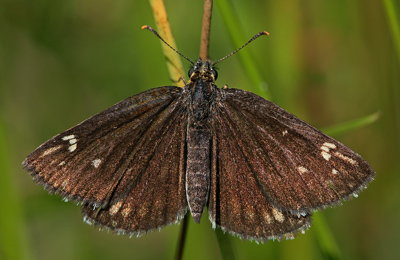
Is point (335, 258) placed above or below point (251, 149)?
below

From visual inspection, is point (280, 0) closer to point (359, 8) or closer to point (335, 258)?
point (359, 8)

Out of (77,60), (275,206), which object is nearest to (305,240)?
(275,206)

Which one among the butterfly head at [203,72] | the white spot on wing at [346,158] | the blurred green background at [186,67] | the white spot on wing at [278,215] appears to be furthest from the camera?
the blurred green background at [186,67]

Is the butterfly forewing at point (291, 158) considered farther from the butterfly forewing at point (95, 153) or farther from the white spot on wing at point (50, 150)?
the white spot on wing at point (50, 150)

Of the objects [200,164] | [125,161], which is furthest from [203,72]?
[125,161]

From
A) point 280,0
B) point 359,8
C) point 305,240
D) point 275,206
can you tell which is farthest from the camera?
point 359,8

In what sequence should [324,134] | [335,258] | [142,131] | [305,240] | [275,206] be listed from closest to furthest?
[335,258] → [324,134] → [275,206] → [142,131] → [305,240]

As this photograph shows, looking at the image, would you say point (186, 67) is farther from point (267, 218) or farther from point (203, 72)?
point (267, 218)

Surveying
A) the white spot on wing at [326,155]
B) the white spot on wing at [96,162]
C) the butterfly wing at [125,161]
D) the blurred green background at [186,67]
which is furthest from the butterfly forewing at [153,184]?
the blurred green background at [186,67]
